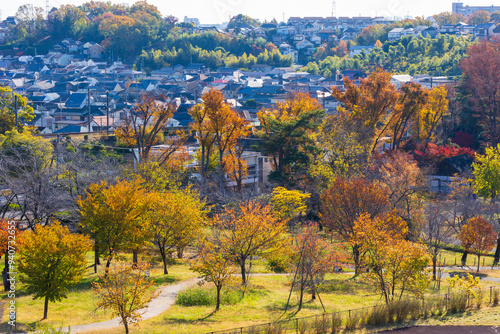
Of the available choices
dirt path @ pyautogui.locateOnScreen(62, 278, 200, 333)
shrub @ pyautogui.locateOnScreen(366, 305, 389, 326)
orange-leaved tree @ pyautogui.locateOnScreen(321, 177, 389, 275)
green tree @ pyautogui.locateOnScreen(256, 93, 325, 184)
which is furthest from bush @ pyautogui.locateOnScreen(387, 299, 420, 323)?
green tree @ pyautogui.locateOnScreen(256, 93, 325, 184)

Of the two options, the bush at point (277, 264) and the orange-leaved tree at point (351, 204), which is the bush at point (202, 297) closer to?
the bush at point (277, 264)

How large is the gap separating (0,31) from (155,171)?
422 ft

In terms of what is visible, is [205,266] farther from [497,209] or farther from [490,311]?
[497,209]

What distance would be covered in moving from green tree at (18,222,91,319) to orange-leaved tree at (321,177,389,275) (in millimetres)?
11999

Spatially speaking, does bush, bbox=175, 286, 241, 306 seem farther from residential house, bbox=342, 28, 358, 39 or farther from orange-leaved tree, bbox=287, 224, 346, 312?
residential house, bbox=342, 28, 358, 39

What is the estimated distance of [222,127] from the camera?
33.5 metres

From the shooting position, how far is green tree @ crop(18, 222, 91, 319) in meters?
16.2

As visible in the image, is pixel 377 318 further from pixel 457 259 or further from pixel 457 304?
pixel 457 259

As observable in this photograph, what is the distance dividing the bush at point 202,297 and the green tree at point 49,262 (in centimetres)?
386

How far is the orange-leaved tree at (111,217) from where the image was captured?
2014 cm

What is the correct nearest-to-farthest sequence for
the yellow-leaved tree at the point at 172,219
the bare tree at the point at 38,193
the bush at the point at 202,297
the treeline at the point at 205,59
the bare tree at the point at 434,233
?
the bush at the point at 202,297
the bare tree at the point at 434,233
the bare tree at the point at 38,193
the yellow-leaved tree at the point at 172,219
the treeline at the point at 205,59

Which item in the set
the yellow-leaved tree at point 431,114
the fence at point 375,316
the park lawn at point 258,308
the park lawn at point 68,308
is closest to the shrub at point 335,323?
the fence at point 375,316

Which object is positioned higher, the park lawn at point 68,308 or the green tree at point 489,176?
the green tree at point 489,176

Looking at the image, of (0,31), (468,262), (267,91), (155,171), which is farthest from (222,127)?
(0,31)
